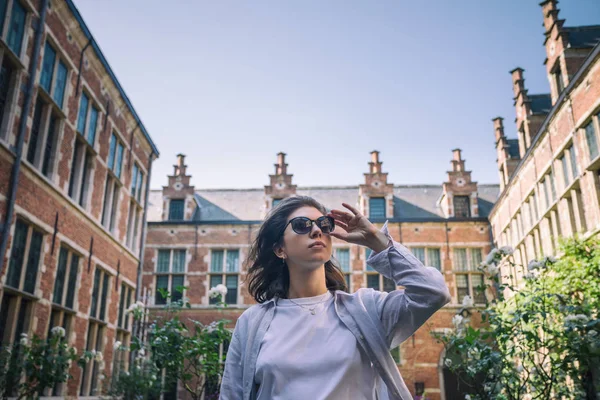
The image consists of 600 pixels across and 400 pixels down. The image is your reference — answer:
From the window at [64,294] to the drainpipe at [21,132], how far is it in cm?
201

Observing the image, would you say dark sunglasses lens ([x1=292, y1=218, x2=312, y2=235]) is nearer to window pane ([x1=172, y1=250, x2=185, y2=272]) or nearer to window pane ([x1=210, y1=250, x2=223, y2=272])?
window pane ([x1=210, y1=250, x2=223, y2=272])

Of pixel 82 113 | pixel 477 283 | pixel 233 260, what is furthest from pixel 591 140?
pixel 233 260

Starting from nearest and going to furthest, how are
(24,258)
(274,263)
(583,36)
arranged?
(274,263) < (24,258) < (583,36)

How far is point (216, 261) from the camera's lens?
58.2 ft

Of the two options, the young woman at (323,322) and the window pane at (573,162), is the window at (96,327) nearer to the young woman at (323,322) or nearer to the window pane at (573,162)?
the young woman at (323,322)

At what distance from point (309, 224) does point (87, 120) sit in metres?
9.42

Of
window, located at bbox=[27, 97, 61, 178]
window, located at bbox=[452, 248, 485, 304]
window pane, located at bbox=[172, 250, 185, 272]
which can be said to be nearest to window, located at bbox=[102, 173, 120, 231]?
window, located at bbox=[27, 97, 61, 178]

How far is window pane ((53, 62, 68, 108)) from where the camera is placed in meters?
8.79

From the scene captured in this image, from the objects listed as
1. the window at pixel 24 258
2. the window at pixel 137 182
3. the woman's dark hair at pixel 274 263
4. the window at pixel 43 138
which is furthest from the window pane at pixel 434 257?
the woman's dark hair at pixel 274 263

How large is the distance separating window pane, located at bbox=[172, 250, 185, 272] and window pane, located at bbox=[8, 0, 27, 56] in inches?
437

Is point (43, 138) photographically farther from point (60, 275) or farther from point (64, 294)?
point (64, 294)

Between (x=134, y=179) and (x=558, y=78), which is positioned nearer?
(x=558, y=78)

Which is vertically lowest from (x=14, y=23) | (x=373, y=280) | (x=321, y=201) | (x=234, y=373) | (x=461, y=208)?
(x=234, y=373)

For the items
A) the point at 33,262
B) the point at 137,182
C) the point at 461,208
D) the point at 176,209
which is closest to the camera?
the point at 33,262
